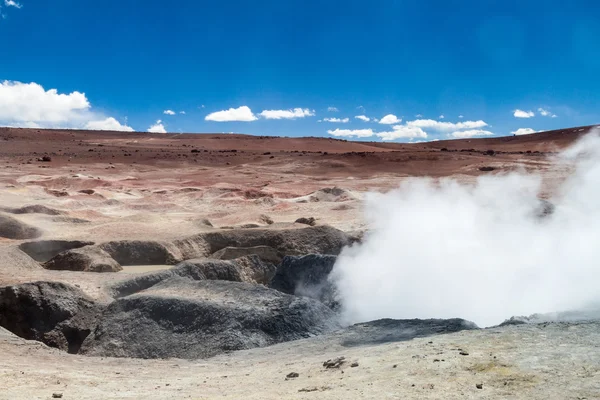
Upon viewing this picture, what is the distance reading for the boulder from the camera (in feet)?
35.5

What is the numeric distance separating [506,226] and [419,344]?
742cm

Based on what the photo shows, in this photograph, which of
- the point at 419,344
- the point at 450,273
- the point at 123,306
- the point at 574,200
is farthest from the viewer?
the point at 574,200

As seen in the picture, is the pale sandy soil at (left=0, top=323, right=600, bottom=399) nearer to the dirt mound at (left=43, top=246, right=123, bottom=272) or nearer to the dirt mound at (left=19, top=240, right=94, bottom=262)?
the dirt mound at (left=43, top=246, right=123, bottom=272)

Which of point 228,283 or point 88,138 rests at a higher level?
point 88,138

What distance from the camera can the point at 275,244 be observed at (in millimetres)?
11672

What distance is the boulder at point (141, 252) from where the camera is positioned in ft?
35.5

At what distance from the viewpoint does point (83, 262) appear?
983cm

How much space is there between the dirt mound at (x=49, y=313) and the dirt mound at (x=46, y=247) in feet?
11.0

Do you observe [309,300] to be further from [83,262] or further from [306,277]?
[83,262]

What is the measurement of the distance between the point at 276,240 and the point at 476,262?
3837 mm

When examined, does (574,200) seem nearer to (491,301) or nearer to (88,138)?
(491,301)

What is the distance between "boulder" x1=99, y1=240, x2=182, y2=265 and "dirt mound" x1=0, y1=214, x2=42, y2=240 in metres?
1.81

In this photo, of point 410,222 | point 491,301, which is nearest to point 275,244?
point 410,222

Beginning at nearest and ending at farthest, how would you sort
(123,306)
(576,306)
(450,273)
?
(576,306), (123,306), (450,273)
